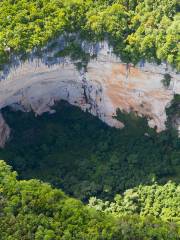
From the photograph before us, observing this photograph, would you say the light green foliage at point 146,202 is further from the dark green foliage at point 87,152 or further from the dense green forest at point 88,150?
the dark green foliage at point 87,152

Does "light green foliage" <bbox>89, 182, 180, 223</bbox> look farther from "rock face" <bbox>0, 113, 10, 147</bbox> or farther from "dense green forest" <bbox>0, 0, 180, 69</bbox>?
"rock face" <bbox>0, 113, 10, 147</bbox>

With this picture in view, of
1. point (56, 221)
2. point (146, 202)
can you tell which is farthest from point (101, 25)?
point (56, 221)

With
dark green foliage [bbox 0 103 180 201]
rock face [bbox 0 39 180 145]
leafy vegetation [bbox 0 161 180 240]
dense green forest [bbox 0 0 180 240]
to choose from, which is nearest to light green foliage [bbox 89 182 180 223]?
dense green forest [bbox 0 0 180 240]

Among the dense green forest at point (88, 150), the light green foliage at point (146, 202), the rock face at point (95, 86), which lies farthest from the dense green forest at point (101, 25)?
the light green foliage at point (146, 202)

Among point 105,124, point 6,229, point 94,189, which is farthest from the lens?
point 105,124

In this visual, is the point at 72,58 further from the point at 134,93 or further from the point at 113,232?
the point at 113,232

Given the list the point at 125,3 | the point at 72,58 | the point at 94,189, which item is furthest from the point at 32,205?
the point at 125,3
